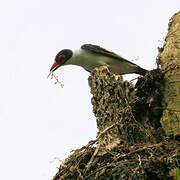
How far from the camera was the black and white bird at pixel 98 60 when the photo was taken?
10.2 metres

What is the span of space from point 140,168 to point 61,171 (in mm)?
882

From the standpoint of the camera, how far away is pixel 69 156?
7516mm

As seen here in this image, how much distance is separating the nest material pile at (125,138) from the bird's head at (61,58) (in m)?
2.36

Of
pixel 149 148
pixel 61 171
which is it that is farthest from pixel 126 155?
pixel 61 171

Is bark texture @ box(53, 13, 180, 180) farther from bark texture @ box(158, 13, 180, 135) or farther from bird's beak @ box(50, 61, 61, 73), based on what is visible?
bird's beak @ box(50, 61, 61, 73)

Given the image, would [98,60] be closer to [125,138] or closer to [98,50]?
[98,50]

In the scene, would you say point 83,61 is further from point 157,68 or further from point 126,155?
point 126,155

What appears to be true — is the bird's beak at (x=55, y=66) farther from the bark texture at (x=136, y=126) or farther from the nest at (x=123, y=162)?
the nest at (x=123, y=162)

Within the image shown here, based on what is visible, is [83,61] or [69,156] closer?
[69,156]

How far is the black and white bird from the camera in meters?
10.2

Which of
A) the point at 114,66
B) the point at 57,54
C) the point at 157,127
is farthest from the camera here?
the point at 57,54

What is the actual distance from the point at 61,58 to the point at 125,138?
3820 mm

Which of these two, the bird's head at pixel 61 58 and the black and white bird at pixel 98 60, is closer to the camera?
the black and white bird at pixel 98 60

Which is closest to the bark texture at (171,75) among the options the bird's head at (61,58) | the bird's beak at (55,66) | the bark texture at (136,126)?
the bark texture at (136,126)
